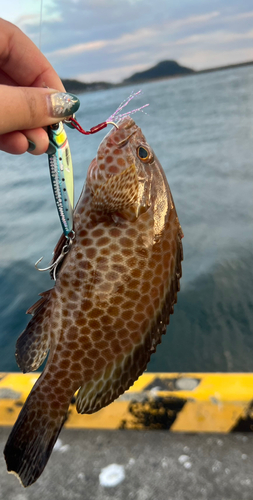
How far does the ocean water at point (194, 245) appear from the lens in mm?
5062

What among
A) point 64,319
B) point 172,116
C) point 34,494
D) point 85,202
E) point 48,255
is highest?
point 85,202

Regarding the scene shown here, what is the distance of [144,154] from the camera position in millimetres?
1706

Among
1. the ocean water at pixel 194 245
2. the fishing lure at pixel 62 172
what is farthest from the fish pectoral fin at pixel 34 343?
the ocean water at pixel 194 245

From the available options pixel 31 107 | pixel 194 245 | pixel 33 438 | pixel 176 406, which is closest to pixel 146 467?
pixel 176 406

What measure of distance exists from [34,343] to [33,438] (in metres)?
0.34

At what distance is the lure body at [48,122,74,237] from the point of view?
4.85 ft

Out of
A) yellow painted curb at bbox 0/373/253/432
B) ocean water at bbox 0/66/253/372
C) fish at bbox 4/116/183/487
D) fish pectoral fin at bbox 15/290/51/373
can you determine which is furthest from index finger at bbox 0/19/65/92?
yellow painted curb at bbox 0/373/253/432

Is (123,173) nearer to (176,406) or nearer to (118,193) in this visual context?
A: (118,193)

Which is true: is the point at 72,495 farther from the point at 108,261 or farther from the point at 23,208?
the point at 23,208

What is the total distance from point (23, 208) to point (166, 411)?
8.70m

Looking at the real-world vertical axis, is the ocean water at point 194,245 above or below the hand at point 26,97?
below

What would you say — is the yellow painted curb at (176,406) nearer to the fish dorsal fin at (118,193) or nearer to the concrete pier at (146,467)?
the concrete pier at (146,467)

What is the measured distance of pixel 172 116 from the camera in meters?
24.5

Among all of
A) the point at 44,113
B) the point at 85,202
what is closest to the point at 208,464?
the point at 85,202
